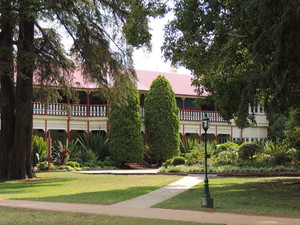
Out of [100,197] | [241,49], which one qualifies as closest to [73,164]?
[100,197]

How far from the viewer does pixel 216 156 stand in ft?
99.8

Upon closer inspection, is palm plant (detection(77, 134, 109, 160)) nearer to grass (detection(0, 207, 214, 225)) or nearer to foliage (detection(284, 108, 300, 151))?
foliage (detection(284, 108, 300, 151))

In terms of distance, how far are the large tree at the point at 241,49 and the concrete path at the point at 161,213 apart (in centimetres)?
332

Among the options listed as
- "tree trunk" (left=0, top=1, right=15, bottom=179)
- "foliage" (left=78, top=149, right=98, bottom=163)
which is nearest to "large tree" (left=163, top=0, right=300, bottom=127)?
"tree trunk" (left=0, top=1, right=15, bottom=179)

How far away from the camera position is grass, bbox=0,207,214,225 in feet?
35.2

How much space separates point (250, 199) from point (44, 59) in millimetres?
14166

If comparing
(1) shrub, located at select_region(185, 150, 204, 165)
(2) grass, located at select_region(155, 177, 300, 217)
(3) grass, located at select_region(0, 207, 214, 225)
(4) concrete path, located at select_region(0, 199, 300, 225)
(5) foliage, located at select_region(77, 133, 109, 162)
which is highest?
(5) foliage, located at select_region(77, 133, 109, 162)

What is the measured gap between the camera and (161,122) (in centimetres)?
3838

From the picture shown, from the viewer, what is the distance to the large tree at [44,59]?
23.3m

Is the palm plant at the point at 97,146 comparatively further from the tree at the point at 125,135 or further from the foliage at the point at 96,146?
the tree at the point at 125,135

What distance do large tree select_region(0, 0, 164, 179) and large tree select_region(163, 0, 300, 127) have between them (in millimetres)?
6372

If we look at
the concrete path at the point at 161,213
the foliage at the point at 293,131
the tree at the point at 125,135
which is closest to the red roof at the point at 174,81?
the tree at the point at 125,135

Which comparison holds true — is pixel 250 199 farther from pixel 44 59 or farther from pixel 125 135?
pixel 125 135

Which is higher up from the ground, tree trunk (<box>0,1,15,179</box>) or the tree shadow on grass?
tree trunk (<box>0,1,15,179</box>)
